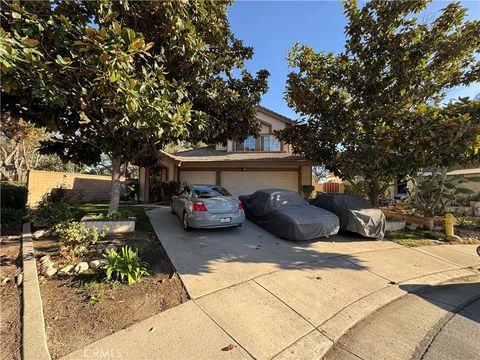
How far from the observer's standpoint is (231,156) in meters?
15.6

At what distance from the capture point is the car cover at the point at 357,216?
765 centimetres

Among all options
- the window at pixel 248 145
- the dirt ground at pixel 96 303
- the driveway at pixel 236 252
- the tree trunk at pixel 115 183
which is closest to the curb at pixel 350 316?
the driveway at pixel 236 252

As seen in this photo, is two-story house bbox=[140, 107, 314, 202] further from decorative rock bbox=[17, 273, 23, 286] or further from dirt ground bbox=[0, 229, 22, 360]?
decorative rock bbox=[17, 273, 23, 286]

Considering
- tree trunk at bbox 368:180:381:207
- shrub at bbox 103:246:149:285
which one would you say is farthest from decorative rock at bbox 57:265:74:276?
tree trunk at bbox 368:180:381:207

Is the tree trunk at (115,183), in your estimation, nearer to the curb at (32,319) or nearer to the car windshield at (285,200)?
the curb at (32,319)

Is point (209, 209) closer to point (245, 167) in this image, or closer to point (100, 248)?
point (100, 248)

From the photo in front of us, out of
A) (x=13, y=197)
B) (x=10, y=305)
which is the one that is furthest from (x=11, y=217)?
(x=10, y=305)

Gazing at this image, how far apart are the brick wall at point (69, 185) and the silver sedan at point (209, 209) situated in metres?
6.09

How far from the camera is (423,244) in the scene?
7.67 metres

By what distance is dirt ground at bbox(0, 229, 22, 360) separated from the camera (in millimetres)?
2635

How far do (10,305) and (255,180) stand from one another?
12.9 metres

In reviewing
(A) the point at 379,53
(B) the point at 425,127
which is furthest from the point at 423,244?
(A) the point at 379,53

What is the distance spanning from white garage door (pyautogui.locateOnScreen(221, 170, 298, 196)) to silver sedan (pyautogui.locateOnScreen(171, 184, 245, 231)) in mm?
7365

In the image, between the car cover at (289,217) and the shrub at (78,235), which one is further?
the car cover at (289,217)
